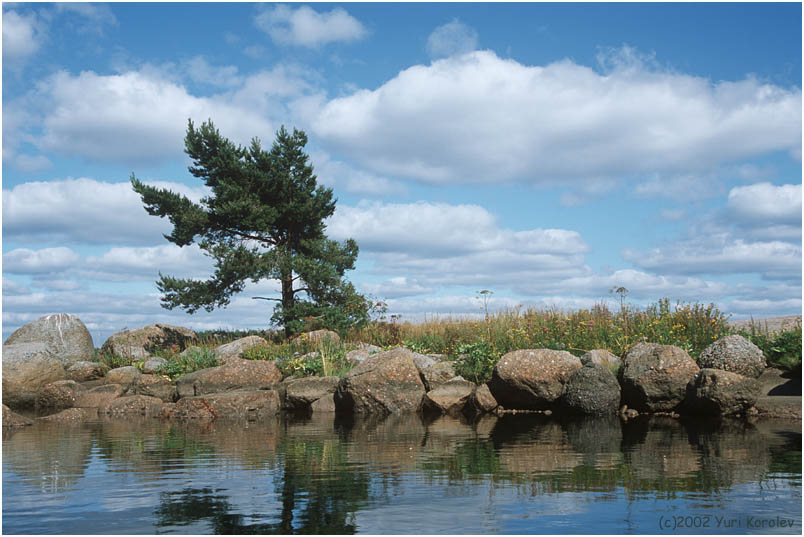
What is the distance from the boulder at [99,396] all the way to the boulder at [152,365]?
3.03 meters

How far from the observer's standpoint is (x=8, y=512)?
6277 millimetres

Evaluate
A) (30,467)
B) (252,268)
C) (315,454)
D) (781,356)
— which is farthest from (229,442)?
(252,268)

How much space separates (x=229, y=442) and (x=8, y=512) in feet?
15.4

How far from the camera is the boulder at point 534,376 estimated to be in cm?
1459

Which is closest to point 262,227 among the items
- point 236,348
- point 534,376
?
point 236,348

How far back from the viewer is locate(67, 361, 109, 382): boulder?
2247cm

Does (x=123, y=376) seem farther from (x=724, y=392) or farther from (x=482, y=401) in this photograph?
(x=724, y=392)

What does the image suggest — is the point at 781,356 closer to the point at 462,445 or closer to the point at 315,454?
the point at 462,445

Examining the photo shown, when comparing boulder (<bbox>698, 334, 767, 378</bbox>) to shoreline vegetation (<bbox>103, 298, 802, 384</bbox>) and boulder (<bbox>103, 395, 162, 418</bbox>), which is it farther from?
boulder (<bbox>103, 395, 162, 418</bbox>)

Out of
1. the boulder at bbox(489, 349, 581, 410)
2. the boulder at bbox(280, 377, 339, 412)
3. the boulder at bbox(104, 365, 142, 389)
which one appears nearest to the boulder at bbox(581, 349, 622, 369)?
the boulder at bbox(489, 349, 581, 410)

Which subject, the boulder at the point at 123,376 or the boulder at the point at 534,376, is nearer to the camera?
the boulder at the point at 534,376

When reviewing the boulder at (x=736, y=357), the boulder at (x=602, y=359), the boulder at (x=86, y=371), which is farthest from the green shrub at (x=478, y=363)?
the boulder at (x=86, y=371)

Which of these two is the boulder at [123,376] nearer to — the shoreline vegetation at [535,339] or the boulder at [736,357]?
the shoreline vegetation at [535,339]

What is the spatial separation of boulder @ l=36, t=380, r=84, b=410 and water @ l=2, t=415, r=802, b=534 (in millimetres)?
7160
